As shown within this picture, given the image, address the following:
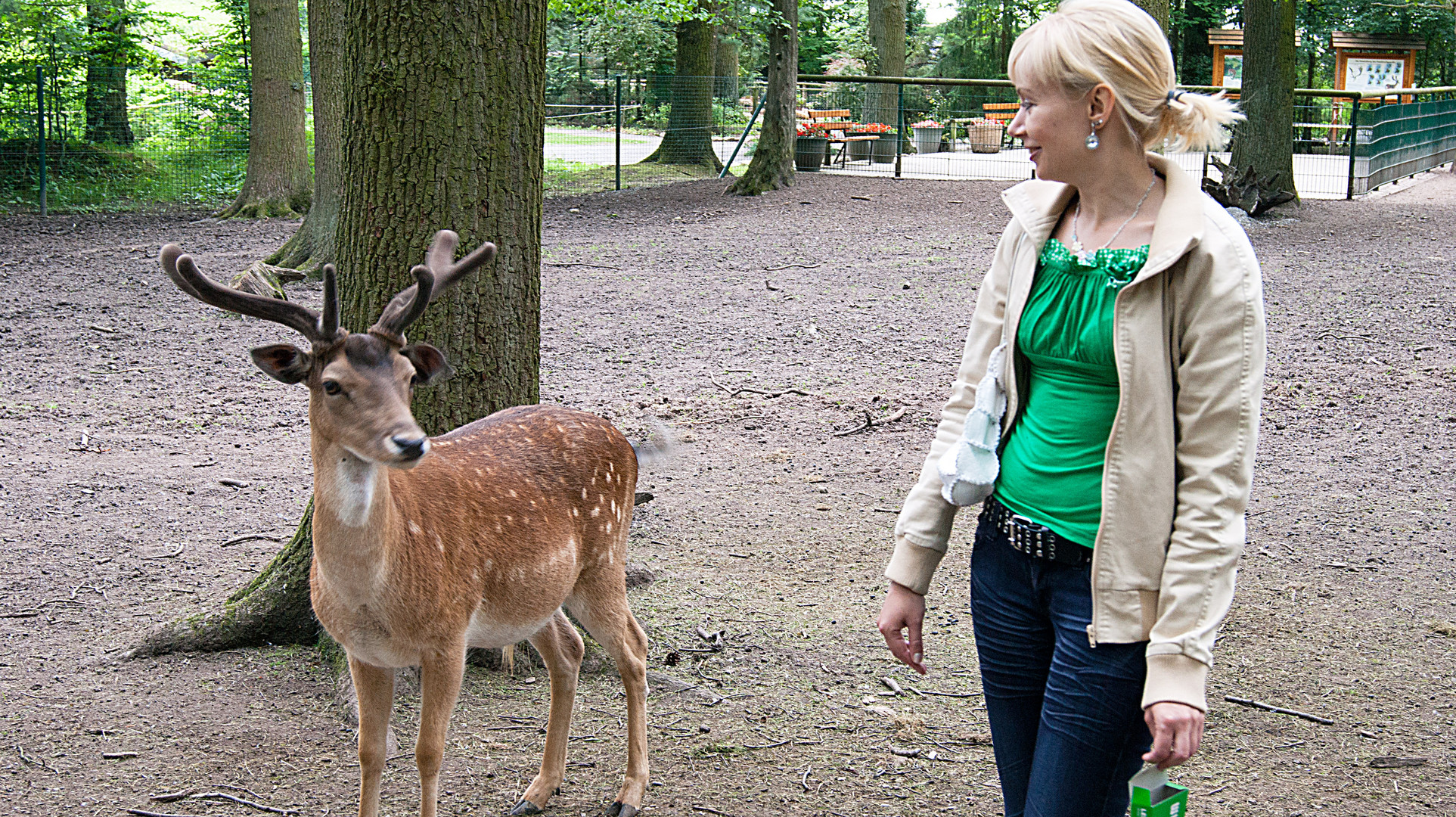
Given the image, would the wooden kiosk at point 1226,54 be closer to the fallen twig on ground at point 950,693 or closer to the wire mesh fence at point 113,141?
the wire mesh fence at point 113,141

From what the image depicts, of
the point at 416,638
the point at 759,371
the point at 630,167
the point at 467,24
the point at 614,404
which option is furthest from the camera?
the point at 630,167

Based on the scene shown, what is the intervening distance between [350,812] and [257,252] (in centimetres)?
992

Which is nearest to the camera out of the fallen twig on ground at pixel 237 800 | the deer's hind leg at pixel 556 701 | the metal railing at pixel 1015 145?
the fallen twig on ground at pixel 237 800

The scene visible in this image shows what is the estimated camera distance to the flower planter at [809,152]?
19281mm

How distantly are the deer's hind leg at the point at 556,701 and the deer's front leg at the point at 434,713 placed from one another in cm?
42

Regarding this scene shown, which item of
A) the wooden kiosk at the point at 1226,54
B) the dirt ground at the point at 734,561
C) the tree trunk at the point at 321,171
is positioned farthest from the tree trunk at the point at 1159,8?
the wooden kiosk at the point at 1226,54

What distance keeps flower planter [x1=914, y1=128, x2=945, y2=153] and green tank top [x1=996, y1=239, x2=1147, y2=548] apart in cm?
2147

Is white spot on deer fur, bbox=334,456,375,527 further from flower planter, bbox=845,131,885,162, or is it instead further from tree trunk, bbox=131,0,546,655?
flower planter, bbox=845,131,885,162

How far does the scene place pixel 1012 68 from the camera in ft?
7.21

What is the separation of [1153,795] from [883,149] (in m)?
19.2

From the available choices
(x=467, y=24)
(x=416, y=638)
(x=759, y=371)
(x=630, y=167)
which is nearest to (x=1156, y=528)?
(x=416, y=638)

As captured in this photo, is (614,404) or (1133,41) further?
(614,404)

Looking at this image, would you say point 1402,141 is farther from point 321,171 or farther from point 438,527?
point 438,527

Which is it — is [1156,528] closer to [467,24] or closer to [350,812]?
[350,812]
